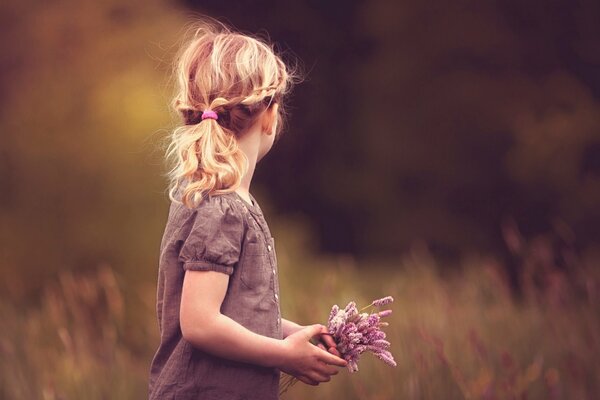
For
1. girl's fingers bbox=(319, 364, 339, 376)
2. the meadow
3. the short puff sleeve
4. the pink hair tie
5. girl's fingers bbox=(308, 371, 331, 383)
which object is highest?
the pink hair tie

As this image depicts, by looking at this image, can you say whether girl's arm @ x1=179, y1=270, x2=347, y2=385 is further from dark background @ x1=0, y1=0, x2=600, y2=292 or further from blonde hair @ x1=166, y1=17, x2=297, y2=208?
dark background @ x1=0, y1=0, x2=600, y2=292

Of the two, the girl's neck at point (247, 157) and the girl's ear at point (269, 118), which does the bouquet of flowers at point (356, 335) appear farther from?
the girl's ear at point (269, 118)

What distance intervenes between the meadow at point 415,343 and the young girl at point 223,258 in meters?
1.36

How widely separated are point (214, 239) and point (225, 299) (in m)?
0.16

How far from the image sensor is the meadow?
406 centimetres

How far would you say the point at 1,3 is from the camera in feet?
24.3

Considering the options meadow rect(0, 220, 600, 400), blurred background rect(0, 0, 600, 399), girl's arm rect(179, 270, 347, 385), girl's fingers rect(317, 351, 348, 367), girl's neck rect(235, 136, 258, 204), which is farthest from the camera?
blurred background rect(0, 0, 600, 399)

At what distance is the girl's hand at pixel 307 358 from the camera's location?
239 centimetres

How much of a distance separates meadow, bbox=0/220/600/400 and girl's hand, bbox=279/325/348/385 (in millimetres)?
1289

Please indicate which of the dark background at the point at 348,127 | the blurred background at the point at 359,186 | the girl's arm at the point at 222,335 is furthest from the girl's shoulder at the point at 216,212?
the dark background at the point at 348,127

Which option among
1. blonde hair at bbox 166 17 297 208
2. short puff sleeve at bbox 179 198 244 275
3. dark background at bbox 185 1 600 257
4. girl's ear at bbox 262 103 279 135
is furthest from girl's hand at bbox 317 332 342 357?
dark background at bbox 185 1 600 257

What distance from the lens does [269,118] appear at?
2584 millimetres

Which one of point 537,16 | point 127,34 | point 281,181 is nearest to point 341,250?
point 281,181

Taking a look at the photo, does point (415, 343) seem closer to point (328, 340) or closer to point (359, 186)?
point (328, 340)
